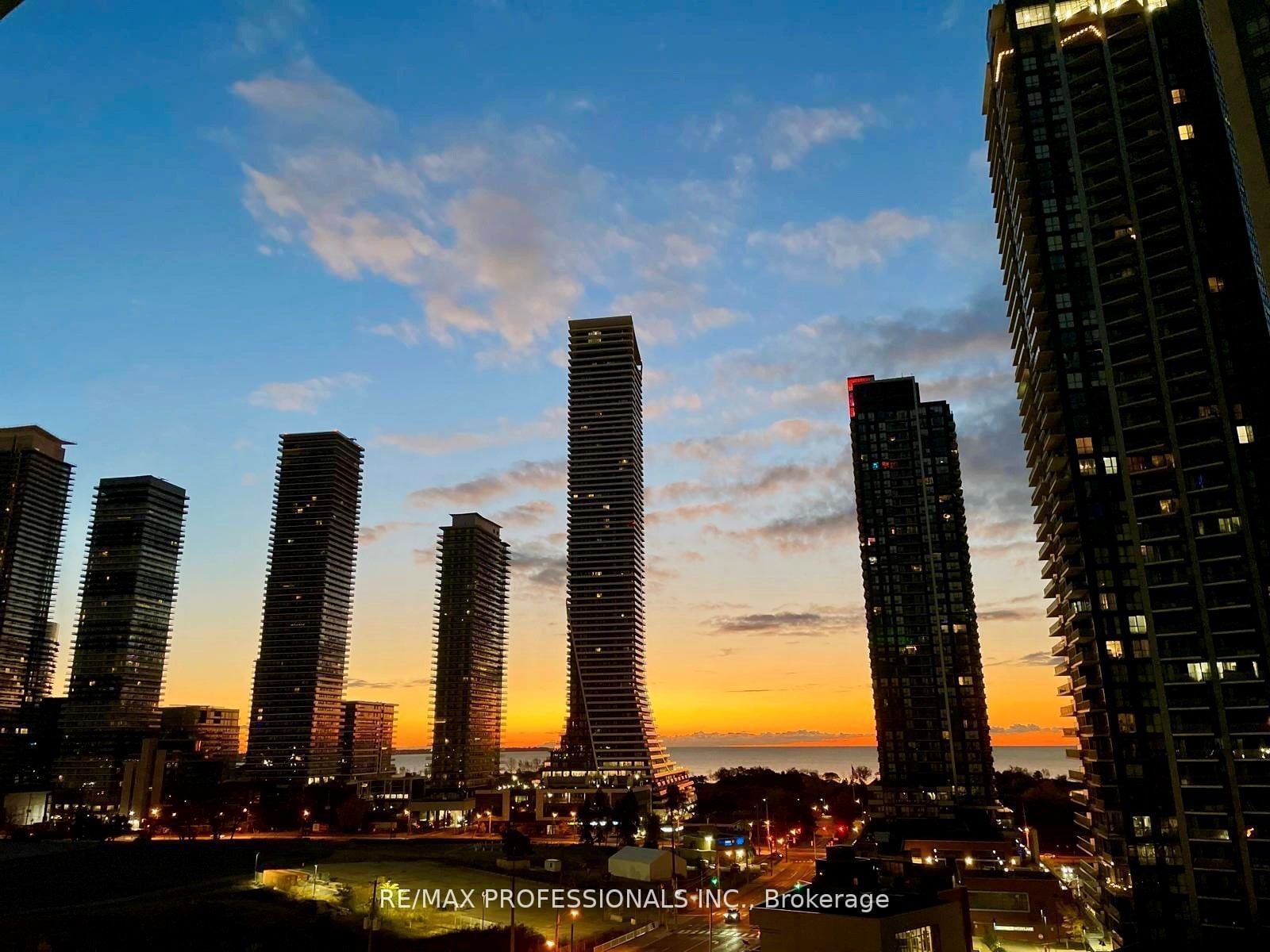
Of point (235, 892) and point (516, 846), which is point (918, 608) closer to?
point (516, 846)

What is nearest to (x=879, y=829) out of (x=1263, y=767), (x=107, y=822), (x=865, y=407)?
(x=1263, y=767)

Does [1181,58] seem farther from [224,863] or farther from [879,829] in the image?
[224,863]

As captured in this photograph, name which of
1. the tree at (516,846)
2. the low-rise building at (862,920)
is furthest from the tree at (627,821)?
the low-rise building at (862,920)

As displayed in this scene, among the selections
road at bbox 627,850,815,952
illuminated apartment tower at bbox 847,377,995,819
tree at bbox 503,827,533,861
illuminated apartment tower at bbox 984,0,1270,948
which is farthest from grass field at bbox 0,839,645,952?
illuminated apartment tower at bbox 847,377,995,819

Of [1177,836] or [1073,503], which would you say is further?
[1073,503]

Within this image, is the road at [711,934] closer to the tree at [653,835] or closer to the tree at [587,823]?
the tree at [653,835]

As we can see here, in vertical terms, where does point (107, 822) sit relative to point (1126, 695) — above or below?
below
